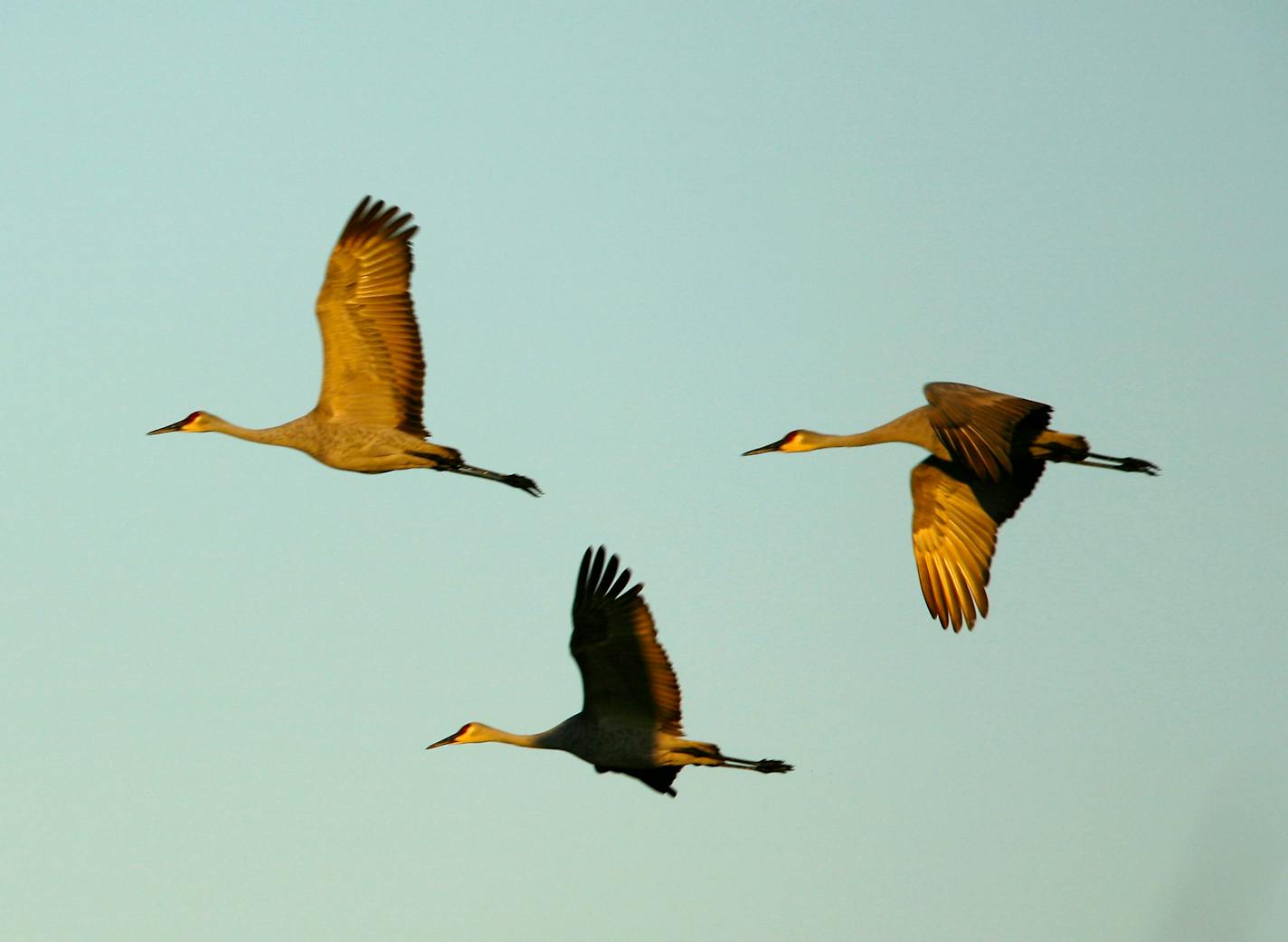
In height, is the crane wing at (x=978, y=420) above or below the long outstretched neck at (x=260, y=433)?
above

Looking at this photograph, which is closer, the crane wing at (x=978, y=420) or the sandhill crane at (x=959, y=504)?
the crane wing at (x=978, y=420)

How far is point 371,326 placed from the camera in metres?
18.2

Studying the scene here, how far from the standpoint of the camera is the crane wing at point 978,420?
53.5 ft

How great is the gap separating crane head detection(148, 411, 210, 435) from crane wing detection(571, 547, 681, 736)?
17.4 feet

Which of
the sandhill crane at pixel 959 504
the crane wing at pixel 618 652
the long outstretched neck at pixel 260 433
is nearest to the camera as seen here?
the crane wing at pixel 618 652

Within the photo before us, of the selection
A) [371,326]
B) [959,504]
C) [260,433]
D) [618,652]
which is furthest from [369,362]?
[959,504]

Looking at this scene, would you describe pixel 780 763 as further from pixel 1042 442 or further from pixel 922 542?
pixel 1042 442

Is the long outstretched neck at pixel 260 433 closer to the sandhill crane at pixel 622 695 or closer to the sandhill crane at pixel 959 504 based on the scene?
the sandhill crane at pixel 622 695

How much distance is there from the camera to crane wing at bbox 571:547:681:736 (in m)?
15.7

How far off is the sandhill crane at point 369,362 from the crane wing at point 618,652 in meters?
3.00

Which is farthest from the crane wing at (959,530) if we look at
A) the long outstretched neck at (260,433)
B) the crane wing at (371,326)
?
the long outstretched neck at (260,433)

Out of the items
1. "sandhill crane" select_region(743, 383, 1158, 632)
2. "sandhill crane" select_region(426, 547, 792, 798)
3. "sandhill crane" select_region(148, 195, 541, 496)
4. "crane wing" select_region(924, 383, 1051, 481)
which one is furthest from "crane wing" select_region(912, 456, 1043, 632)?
"sandhill crane" select_region(148, 195, 541, 496)

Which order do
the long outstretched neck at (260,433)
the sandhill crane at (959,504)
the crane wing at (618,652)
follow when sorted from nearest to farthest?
the crane wing at (618,652), the sandhill crane at (959,504), the long outstretched neck at (260,433)

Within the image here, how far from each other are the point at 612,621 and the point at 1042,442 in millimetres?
4236
